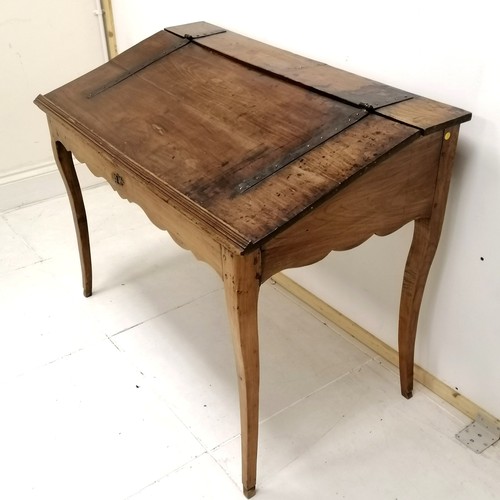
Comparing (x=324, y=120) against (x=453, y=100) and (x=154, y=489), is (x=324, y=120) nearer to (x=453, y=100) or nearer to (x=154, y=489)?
(x=453, y=100)

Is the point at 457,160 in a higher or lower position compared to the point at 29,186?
higher

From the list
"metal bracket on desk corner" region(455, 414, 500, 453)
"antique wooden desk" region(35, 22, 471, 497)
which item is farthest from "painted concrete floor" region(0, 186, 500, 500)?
"antique wooden desk" region(35, 22, 471, 497)

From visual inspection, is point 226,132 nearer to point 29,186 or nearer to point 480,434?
point 480,434

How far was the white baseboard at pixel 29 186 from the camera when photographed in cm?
260

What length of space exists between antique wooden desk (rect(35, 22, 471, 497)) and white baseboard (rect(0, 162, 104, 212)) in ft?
3.58

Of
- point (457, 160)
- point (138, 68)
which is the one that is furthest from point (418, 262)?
point (138, 68)

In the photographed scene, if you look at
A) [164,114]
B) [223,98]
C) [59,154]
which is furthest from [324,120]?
[59,154]

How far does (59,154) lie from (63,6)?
102 centimetres

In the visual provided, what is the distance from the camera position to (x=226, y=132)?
127cm

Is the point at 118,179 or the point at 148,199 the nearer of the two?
the point at 148,199

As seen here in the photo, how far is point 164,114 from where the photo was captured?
1.40m

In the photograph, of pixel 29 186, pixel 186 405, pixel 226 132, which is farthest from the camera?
pixel 29 186

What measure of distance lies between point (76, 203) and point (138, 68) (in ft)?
1.60

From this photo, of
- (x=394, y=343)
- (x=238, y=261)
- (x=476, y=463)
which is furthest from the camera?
(x=394, y=343)
